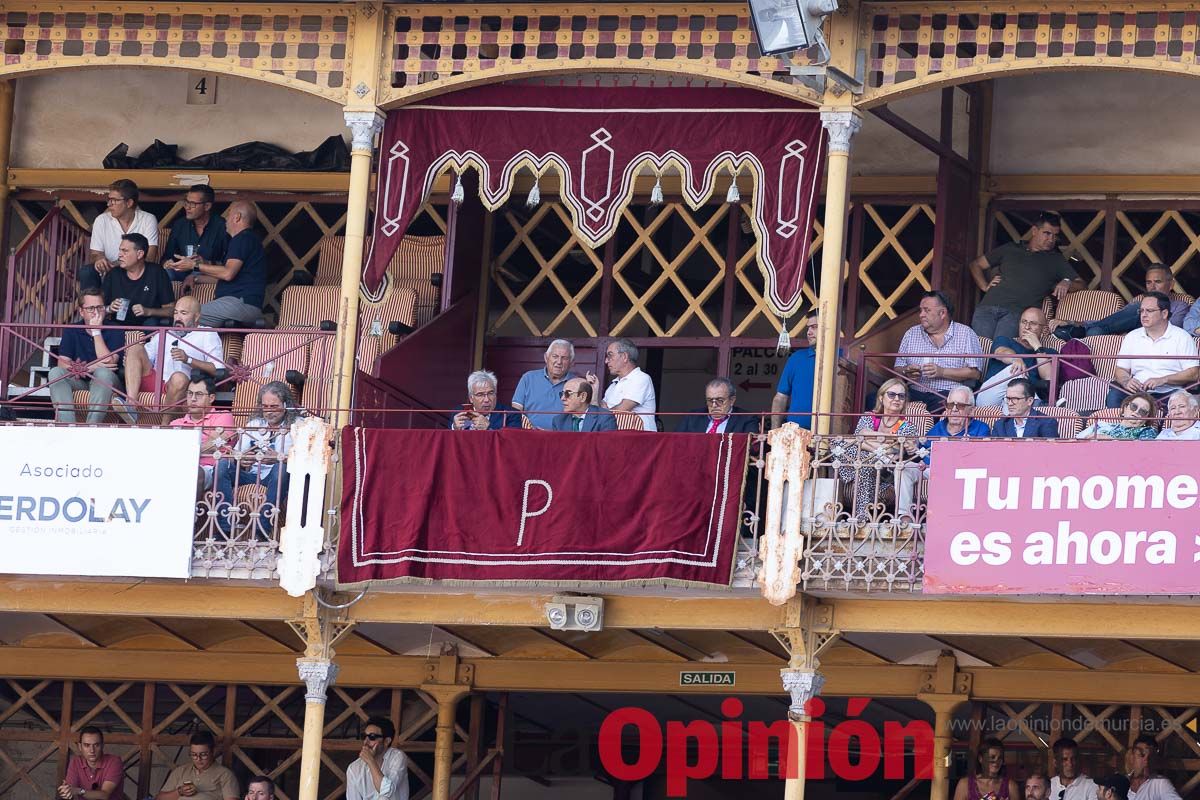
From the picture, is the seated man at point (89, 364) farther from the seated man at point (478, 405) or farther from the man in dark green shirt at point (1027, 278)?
the man in dark green shirt at point (1027, 278)

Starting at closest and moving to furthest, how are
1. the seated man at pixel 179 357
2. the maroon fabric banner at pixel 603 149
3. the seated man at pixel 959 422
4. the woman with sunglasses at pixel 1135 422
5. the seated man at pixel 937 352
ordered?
the woman with sunglasses at pixel 1135 422
the seated man at pixel 959 422
the seated man at pixel 937 352
the maroon fabric banner at pixel 603 149
the seated man at pixel 179 357

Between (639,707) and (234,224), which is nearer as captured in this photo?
(234,224)

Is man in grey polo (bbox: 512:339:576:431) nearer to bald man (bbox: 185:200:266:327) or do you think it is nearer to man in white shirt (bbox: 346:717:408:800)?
bald man (bbox: 185:200:266:327)

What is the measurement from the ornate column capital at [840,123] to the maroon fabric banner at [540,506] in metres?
2.21

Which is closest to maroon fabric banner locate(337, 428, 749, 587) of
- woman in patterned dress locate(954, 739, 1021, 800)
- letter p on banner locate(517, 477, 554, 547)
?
letter p on banner locate(517, 477, 554, 547)

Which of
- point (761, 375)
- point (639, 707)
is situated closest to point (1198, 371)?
point (761, 375)

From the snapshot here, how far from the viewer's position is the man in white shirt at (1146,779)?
17.3 m

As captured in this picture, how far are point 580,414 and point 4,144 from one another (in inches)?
266

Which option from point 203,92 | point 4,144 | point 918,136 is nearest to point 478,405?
point 918,136

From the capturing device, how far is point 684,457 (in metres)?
15.9

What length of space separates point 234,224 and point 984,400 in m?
6.36

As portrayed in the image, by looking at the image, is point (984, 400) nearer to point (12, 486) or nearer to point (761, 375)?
point (761, 375)

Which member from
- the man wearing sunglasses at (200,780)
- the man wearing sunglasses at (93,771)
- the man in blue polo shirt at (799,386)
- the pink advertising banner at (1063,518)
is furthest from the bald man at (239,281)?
the pink advertising banner at (1063,518)

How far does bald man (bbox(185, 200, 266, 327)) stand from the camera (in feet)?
61.2
